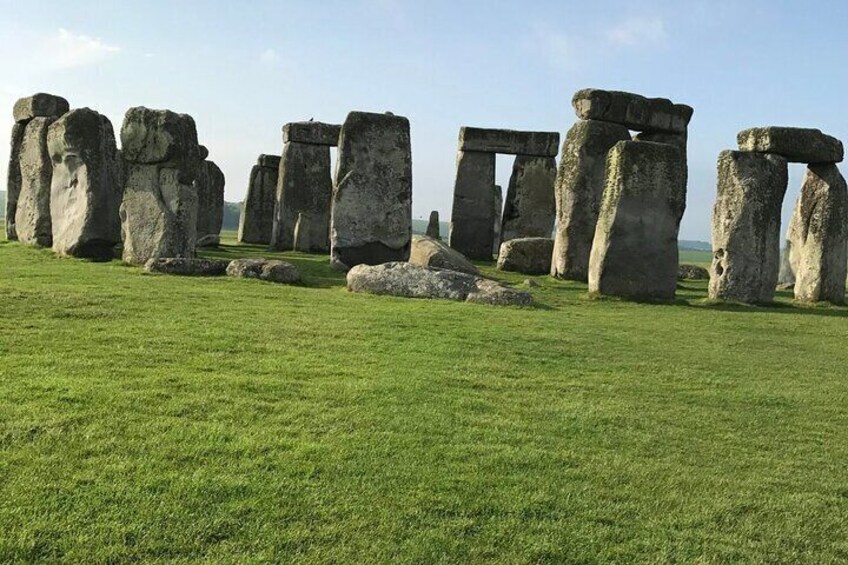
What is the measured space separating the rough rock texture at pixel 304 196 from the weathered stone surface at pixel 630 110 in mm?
7505

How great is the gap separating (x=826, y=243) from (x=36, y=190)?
15.1m

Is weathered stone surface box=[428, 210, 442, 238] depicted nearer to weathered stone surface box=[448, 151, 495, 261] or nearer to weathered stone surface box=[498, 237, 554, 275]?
weathered stone surface box=[448, 151, 495, 261]

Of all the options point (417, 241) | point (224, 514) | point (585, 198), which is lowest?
point (224, 514)

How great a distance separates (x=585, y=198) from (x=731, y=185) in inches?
127

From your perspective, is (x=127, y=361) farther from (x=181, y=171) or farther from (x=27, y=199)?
(x=27, y=199)

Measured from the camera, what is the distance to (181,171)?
13711 millimetres

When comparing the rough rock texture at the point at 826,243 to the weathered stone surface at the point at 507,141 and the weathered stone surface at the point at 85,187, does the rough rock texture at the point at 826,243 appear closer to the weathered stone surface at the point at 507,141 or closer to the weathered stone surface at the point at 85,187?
the weathered stone surface at the point at 507,141

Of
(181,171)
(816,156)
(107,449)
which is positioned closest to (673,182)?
(816,156)

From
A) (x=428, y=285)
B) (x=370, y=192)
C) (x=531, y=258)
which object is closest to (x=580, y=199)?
(x=531, y=258)

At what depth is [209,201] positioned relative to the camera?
25094 mm

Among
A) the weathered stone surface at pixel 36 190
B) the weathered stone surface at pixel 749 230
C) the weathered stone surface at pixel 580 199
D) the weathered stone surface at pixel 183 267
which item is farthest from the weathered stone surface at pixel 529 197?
the weathered stone surface at pixel 36 190

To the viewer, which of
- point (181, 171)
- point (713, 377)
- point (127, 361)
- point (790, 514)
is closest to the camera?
point (790, 514)

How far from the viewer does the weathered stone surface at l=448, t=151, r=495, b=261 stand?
2253cm

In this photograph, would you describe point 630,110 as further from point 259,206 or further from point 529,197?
point 259,206
